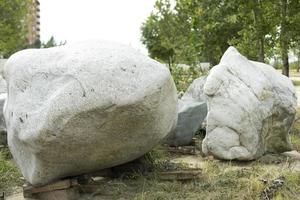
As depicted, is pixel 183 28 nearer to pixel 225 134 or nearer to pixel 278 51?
pixel 278 51

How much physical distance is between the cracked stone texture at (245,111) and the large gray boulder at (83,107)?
77.6 inches

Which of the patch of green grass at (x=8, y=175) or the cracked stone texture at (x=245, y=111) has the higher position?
the cracked stone texture at (x=245, y=111)

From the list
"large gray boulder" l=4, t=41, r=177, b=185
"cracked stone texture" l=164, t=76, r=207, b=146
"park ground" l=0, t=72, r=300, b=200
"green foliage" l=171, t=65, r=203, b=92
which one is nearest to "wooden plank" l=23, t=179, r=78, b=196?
"large gray boulder" l=4, t=41, r=177, b=185

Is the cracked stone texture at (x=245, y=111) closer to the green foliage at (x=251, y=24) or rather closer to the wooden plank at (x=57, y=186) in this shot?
the wooden plank at (x=57, y=186)

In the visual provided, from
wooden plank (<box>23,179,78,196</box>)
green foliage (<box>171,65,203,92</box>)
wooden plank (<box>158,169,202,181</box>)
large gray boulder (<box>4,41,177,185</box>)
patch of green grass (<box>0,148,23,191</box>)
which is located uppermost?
large gray boulder (<box>4,41,177,185</box>)

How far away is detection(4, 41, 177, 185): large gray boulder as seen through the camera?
467 cm

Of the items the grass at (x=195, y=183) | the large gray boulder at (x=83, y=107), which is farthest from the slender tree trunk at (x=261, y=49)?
the large gray boulder at (x=83, y=107)

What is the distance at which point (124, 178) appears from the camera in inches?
227

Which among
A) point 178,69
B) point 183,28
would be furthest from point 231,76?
point 183,28

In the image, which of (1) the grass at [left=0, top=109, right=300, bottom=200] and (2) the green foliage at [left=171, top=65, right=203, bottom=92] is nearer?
(1) the grass at [left=0, top=109, right=300, bottom=200]

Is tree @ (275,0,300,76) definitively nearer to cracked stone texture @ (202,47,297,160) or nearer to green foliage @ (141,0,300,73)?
green foliage @ (141,0,300,73)

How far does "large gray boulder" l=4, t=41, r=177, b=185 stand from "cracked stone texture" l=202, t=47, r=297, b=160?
1.97 metres

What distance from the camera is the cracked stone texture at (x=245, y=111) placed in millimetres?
7066

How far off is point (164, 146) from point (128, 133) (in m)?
3.27
